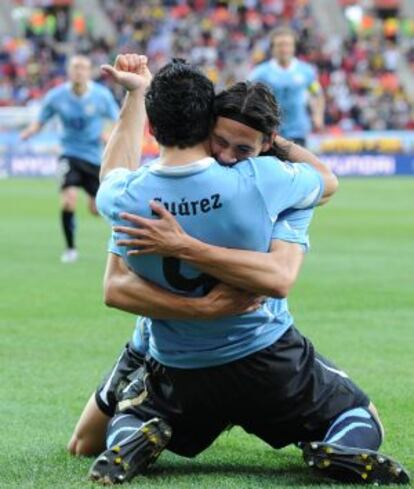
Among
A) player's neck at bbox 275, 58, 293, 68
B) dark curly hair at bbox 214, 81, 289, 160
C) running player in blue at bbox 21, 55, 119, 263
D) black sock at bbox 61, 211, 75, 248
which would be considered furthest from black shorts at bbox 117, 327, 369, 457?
player's neck at bbox 275, 58, 293, 68

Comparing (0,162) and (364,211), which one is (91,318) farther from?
(0,162)

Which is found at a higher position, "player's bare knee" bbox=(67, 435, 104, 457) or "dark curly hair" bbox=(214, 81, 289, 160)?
"dark curly hair" bbox=(214, 81, 289, 160)

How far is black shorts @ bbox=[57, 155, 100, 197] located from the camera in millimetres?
17125

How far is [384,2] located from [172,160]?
46391mm

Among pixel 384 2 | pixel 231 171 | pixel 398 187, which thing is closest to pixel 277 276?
pixel 231 171

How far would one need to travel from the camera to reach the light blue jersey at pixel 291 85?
19.2 metres

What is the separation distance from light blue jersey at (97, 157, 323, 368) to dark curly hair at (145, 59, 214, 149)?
12 centimetres

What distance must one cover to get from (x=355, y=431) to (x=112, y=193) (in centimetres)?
137

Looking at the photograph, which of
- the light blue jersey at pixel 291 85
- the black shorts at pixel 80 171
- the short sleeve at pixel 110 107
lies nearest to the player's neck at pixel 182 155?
the black shorts at pixel 80 171

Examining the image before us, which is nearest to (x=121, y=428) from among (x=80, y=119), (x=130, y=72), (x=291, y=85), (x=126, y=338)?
(x=130, y=72)

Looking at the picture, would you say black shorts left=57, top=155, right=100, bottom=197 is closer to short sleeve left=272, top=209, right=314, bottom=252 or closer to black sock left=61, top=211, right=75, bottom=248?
black sock left=61, top=211, right=75, bottom=248

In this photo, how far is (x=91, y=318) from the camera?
36.3 ft

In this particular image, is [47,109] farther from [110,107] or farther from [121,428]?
[121,428]

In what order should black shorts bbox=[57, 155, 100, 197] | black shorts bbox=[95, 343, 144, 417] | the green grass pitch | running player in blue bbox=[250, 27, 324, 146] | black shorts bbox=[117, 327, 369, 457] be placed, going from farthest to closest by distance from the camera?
running player in blue bbox=[250, 27, 324, 146], black shorts bbox=[57, 155, 100, 197], black shorts bbox=[95, 343, 144, 417], the green grass pitch, black shorts bbox=[117, 327, 369, 457]
